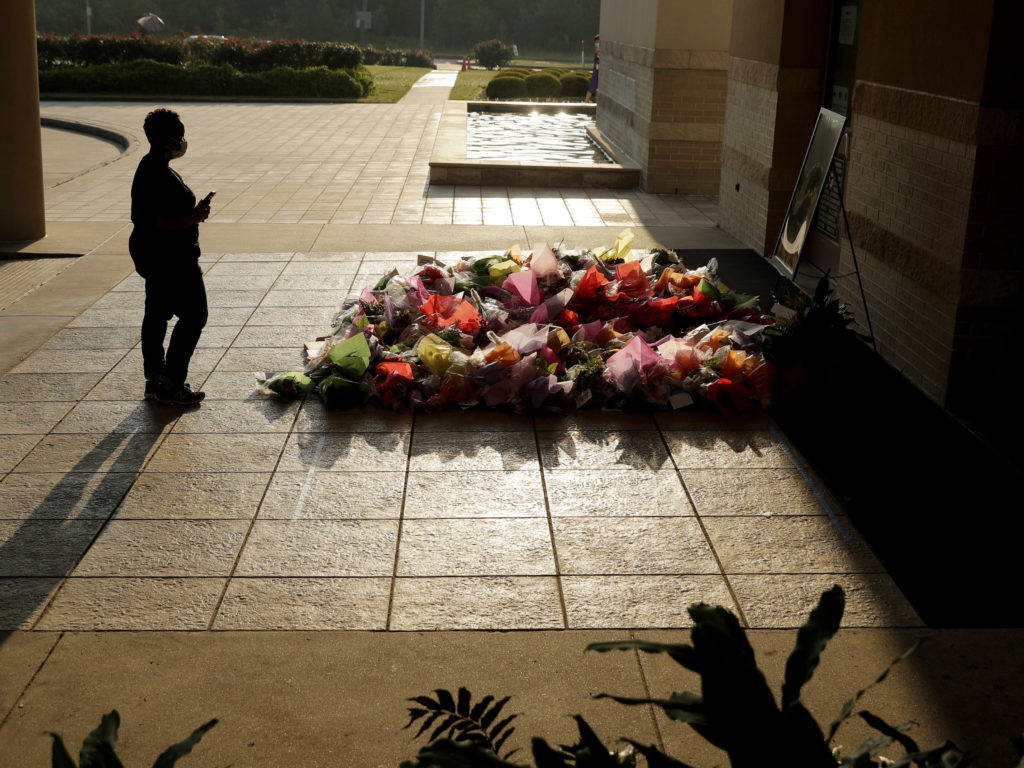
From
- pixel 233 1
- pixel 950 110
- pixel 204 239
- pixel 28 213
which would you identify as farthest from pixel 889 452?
pixel 233 1

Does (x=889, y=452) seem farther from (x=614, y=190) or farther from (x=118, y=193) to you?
(x=118, y=193)

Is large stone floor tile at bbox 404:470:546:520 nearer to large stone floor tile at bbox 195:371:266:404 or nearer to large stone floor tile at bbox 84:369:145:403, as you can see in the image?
large stone floor tile at bbox 195:371:266:404

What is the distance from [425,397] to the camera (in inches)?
269

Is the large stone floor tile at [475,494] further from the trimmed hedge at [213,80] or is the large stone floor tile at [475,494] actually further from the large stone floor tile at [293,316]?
the trimmed hedge at [213,80]

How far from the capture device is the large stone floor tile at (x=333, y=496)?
5246 mm

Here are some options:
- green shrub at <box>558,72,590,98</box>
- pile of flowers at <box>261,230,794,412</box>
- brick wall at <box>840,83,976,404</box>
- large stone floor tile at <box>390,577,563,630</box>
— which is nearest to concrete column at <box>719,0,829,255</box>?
brick wall at <box>840,83,976,404</box>

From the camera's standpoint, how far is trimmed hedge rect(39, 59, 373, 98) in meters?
30.6

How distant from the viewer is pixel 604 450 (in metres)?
6.10

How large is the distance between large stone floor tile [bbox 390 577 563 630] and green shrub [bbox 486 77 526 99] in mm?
28509

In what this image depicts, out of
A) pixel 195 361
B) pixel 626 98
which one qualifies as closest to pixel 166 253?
pixel 195 361

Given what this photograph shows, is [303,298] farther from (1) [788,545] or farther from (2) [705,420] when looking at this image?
(1) [788,545]

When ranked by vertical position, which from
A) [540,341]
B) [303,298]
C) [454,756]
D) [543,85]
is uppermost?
[543,85]

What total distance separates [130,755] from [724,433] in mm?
3928

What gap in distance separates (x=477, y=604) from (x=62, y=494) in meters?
2.35
